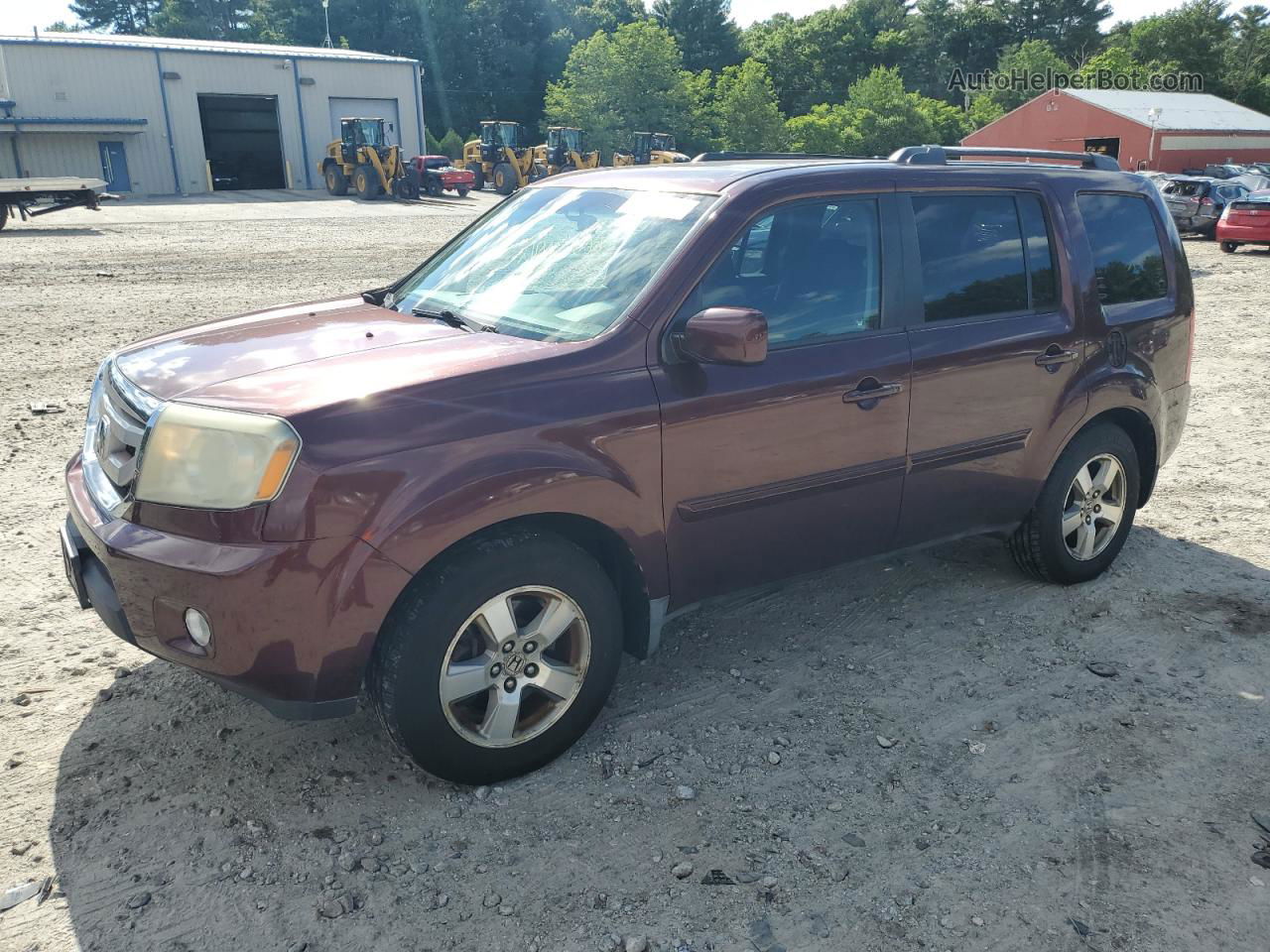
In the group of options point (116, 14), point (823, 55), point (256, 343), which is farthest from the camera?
point (116, 14)

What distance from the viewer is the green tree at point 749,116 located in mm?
53688

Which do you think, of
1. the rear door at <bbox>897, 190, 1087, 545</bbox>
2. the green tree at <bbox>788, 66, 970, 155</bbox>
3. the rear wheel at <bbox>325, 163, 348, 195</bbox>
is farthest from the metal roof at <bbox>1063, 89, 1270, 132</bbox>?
the rear door at <bbox>897, 190, 1087, 545</bbox>

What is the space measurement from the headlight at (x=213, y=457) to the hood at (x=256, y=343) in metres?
0.20

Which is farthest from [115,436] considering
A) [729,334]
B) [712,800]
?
[712,800]

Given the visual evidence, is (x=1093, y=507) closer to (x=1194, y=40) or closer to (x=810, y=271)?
(x=810, y=271)

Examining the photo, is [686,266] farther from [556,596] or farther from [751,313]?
[556,596]

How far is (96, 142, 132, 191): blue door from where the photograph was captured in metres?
40.0

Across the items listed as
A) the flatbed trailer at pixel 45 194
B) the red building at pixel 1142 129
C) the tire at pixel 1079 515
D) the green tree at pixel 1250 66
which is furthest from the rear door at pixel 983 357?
the green tree at pixel 1250 66

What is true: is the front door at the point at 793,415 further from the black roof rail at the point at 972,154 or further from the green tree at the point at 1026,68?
the green tree at the point at 1026,68

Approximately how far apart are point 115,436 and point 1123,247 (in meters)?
4.25

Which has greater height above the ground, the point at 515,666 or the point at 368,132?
the point at 368,132

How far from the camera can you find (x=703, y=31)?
7288 cm

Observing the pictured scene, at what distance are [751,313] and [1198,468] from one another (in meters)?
4.86

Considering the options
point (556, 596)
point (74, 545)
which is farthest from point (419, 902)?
point (74, 545)
